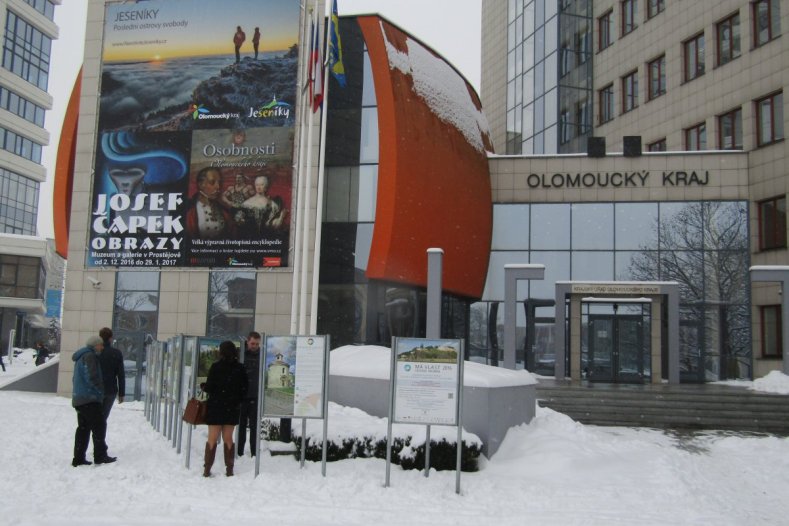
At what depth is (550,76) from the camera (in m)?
40.8

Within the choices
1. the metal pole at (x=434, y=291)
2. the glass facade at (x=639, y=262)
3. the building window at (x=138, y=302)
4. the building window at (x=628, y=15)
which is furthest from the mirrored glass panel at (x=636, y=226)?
the building window at (x=138, y=302)

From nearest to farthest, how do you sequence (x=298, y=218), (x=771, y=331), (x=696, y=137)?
(x=298, y=218) → (x=771, y=331) → (x=696, y=137)

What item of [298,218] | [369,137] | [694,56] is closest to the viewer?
[298,218]

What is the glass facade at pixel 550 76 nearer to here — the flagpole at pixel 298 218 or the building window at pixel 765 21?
the building window at pixel 765 21

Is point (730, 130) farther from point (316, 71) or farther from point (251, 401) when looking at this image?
point (251, 401)

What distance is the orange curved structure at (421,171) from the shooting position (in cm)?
2227

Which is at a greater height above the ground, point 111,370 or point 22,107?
point 22,107

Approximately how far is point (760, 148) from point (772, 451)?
17.6 metres

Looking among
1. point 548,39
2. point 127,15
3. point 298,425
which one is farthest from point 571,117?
point 298,425

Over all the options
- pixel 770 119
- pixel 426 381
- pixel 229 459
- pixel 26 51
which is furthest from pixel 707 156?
pixel 26 51

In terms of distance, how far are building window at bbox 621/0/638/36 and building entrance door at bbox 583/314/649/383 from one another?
52.7 ft

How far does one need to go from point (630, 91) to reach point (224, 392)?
103 ft

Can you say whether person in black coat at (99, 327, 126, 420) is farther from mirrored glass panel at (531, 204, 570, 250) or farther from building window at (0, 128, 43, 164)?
building window at (0, 128, 43, 164)

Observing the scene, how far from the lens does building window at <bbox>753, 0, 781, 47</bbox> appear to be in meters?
27.7
